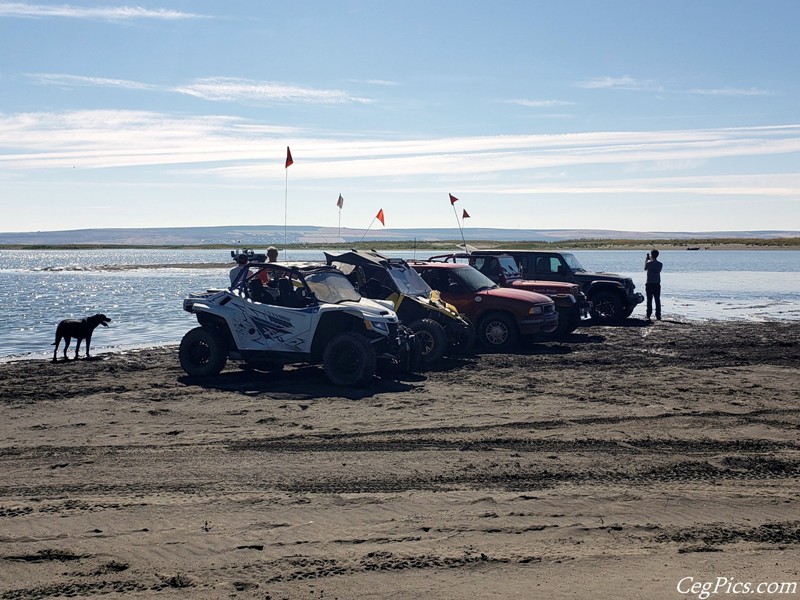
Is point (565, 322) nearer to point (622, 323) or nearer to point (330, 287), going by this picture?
point (622, 323)

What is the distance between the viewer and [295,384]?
13.4 metres

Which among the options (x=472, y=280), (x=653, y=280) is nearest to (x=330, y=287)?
(x=472, y=280)

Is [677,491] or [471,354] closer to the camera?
[677,491]

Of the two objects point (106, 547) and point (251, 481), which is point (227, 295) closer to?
point (251, 481)

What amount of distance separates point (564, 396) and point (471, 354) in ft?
15.8

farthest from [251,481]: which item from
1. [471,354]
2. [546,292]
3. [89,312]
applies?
[89,312]

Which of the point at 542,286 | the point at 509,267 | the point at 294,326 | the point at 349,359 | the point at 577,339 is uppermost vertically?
the point at 509,267

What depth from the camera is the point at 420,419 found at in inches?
418

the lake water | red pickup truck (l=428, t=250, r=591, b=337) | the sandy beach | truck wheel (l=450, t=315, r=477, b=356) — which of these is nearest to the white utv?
the sandy beach

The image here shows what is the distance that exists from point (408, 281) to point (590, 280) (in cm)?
825

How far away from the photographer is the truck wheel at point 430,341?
15.3 m

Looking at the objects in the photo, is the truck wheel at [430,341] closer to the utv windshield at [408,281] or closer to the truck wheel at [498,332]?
the utv windshield at [408,281]

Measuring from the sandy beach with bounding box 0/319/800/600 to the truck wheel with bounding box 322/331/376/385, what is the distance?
23 centimetres

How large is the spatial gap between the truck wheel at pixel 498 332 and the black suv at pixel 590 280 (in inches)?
184
